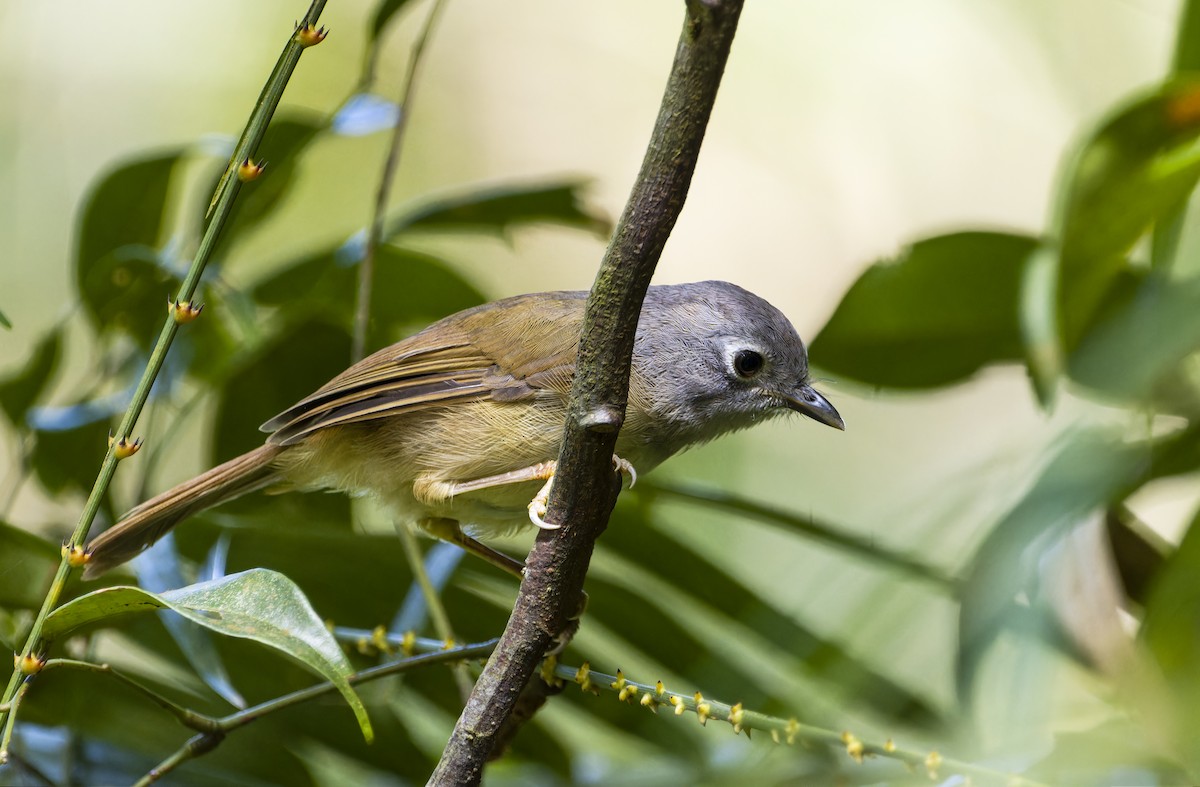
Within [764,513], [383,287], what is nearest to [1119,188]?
[764,513]

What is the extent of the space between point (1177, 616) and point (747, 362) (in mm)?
1033

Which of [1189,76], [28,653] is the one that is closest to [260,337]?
[28,653]

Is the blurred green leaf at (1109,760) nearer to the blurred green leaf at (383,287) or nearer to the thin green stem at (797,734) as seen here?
the thin green stem at (797,734)

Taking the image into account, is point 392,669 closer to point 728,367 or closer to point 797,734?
point 797,734

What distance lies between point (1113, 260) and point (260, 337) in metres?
1.76

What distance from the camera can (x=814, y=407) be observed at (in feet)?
8.20

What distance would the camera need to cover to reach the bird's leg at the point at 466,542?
2424 mm

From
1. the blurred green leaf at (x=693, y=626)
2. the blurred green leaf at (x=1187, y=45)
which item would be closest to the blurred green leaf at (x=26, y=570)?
the blurred green leaf at (x=693, y=626)

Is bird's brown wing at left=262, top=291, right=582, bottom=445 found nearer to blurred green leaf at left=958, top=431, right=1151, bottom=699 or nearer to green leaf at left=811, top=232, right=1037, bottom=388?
green leaf at left=811, top=232, right=1037, bottom=388

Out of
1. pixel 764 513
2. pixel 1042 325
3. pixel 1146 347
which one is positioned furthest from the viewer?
pixel 764 513

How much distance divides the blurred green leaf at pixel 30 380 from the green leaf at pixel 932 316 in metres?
1.71

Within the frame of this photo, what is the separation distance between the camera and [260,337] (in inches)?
99.6

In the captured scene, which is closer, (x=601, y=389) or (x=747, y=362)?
(x=601, y=389)

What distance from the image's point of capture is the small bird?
2373mm
